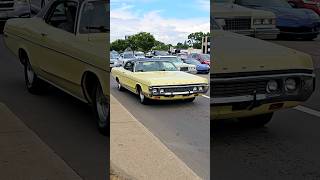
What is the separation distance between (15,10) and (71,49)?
275 centimetres

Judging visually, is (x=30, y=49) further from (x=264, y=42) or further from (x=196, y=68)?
(x=196, y=68)

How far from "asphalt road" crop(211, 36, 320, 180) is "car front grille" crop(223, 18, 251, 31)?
0.91m

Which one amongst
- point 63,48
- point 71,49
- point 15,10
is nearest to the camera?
point 71,49

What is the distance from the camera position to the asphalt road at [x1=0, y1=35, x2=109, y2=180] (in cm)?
365

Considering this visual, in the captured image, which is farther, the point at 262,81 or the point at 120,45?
the point at 262,81

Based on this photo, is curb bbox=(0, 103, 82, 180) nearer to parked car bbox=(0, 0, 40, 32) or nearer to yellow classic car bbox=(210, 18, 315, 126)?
parked car bbox=(0, 0, 40, 32)

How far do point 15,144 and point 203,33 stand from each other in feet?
10.3

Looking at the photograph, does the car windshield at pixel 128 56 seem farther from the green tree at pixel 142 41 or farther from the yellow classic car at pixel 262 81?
the yellow classic car at pixel 262 81

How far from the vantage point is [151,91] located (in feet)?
5.14

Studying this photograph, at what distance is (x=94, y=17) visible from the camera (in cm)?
246

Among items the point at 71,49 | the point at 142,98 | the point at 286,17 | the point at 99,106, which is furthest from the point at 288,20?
the point at 142,98

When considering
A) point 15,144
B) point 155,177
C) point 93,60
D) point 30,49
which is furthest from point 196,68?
point 30,49

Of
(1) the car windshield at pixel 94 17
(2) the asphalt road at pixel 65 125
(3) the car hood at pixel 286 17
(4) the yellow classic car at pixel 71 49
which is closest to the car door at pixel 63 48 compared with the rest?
(4) the yellow classic car at pixel 71 49

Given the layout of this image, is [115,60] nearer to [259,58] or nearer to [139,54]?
[139,54]
